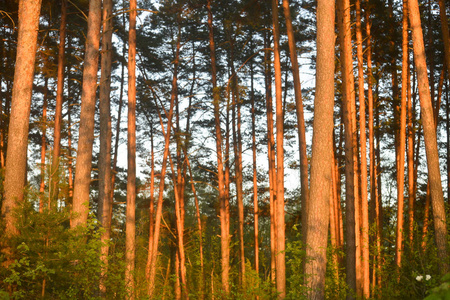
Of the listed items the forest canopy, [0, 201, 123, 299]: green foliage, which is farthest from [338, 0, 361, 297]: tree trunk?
[0, 201, 123, 299]: green foliage

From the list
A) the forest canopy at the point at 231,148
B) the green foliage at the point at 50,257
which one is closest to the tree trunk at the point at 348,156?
the forest canopy at the point at 231,148

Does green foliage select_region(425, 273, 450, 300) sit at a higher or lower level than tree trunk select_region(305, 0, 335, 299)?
lower

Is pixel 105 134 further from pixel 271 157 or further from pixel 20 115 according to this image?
pixel 271 157

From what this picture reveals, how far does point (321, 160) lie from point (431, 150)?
4089mm

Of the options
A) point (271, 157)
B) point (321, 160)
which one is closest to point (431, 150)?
point (321, 160)

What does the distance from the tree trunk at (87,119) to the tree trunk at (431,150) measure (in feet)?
23.8

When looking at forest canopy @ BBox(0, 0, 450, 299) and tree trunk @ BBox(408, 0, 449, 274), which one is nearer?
forest canopy @ BBox(0, 0, 450, 299)

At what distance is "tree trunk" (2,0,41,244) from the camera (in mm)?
7516

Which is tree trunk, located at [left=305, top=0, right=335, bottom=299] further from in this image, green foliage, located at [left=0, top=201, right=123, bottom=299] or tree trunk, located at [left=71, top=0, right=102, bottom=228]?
tree trunk, located at [left=71, top=0, right=102, bottom=228]

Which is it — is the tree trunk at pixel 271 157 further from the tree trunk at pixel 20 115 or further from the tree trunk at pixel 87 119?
the tree trunk at pixel 20 115

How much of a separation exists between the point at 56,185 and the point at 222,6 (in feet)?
48.2

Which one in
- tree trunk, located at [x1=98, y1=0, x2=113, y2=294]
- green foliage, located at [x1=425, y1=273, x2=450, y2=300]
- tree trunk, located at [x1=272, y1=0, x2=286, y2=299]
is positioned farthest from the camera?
tree trunk, located at [x1=272, y1=0, x2=286, y2=299]

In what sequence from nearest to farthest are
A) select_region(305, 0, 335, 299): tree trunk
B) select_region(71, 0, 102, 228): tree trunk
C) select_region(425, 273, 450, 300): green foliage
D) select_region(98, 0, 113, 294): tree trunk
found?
select_region(425, 273, 450, 300): green foliage
select_region(305, 0, 335, 299): tree trunk
select_region(71, 0, 102, 228): tree trunk
select_region(98, 0, 113, 294): tree trunk

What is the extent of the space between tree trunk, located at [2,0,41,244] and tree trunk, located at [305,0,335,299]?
5104 millimetres
